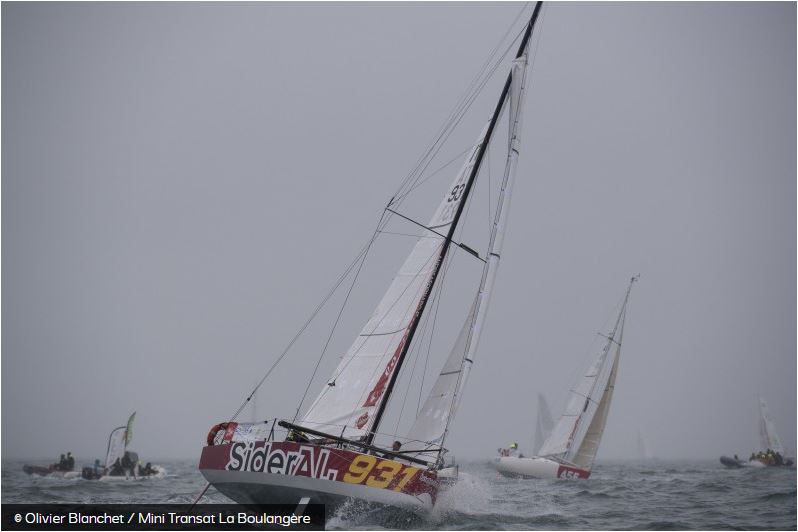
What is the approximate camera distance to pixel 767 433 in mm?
70688

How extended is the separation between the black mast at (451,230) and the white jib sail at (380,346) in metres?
0.07

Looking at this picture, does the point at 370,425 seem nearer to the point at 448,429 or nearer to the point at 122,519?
the point at 448,429

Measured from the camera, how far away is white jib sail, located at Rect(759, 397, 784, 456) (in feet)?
231

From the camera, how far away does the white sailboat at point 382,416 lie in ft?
43.2

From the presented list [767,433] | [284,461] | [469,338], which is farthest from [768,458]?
[284,461]

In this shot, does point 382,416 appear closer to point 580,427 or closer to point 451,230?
point 451,230

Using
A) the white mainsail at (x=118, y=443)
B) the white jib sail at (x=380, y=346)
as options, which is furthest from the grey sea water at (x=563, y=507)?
the white mainsail at (x=118, y=443)

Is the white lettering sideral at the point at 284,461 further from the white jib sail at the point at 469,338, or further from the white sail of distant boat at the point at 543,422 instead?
the white sail of distant boat at the point at 543,422

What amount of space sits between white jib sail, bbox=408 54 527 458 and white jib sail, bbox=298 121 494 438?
0.95m

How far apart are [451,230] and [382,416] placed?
14.6ft

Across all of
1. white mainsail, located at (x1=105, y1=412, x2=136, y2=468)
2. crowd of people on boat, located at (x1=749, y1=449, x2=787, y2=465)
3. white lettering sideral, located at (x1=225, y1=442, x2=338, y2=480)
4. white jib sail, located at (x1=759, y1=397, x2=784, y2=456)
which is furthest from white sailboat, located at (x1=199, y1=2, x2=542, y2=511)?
white jib sail, located at (x1=759, y1=397, x2=784, y2=456)

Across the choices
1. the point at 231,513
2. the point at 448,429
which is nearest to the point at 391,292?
the point at 448,429

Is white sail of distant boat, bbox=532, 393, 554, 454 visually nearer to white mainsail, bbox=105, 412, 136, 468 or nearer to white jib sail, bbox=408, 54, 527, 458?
white mainsail, bbox=105, 412, 136, 468

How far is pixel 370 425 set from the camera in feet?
49.3
